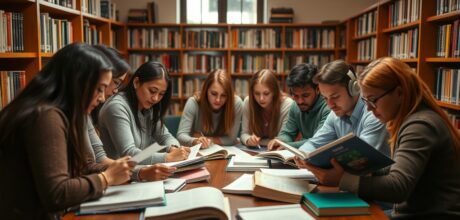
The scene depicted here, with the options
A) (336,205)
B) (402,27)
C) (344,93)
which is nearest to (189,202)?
(336,205)

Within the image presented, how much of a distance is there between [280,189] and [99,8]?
3.45 m

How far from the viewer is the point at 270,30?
5.37 meters

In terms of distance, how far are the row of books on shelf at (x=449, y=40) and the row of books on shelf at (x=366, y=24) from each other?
4.03 ft

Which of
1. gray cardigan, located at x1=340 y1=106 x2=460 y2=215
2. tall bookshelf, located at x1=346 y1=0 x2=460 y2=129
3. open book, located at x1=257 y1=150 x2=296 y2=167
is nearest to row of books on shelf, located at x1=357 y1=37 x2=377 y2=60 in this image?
tall bookshelf, located at x1=346 y1=0 x2=460 y2=129

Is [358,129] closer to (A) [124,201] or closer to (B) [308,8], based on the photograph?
(A) [124,201]

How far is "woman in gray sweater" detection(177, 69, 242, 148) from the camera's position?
9.34ft

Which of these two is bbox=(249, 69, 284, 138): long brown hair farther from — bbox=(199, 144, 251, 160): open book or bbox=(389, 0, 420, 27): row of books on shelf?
bbox=(389, 0, 420, 27): row of books on shelf

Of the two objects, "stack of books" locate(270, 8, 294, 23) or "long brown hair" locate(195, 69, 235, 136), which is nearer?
"long brown hair" locate(195, 69, 235, 136)

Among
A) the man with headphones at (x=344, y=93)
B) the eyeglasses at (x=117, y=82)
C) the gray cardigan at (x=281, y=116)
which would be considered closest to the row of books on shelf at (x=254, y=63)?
the gray cardigan at (x=281, y=116)

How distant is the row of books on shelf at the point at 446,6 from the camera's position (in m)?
2.83

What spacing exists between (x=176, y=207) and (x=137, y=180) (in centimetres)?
45

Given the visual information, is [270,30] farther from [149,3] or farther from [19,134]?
[19,134]

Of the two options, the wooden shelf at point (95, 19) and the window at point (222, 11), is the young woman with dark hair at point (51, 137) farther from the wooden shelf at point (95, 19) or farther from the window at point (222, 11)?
the window at point (222, 11)

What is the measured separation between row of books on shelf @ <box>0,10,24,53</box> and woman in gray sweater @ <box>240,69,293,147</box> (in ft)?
5.09
